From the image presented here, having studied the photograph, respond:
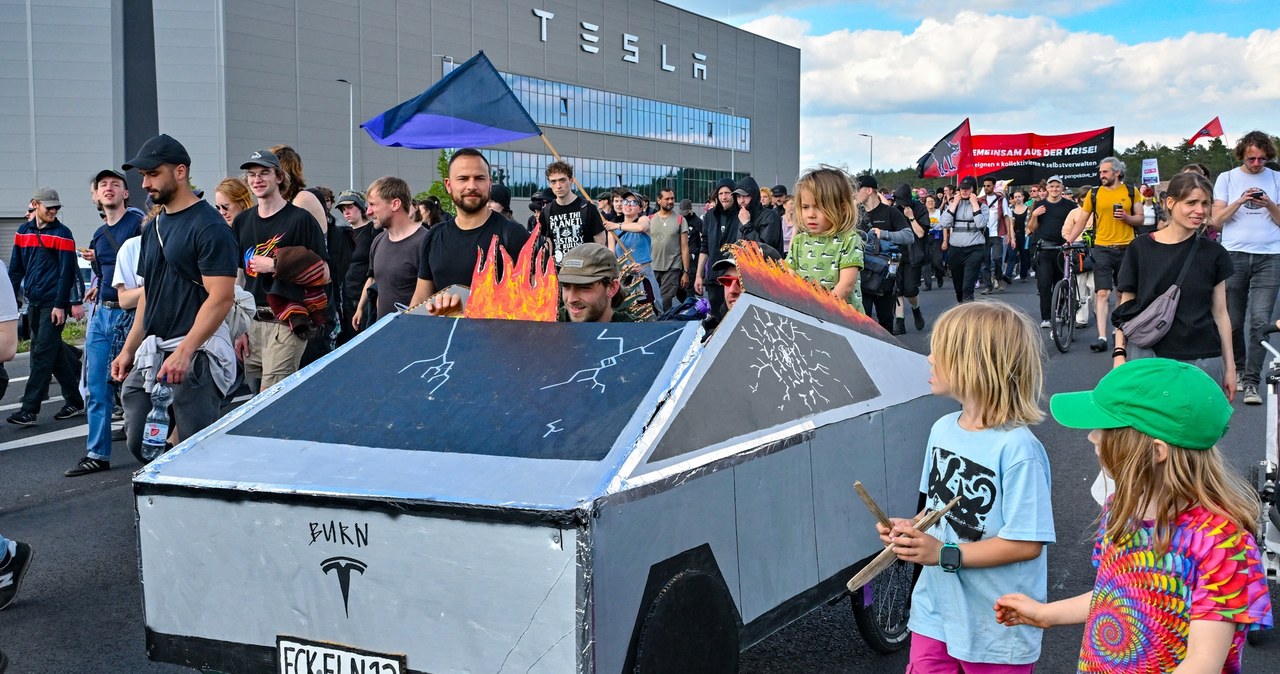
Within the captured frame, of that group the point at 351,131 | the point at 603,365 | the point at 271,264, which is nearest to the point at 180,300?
the point at 271,264

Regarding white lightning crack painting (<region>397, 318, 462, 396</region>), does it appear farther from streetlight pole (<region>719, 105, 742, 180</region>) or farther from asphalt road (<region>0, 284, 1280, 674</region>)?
streetlight pole (<region>719, 105, 742, 180</region>)

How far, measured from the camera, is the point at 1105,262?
11242 millimetres

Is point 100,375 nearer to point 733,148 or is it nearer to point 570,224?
point 570,224

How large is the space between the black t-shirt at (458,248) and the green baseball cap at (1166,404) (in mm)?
3867

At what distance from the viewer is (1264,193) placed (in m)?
8.42

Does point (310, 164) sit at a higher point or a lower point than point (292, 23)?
lower

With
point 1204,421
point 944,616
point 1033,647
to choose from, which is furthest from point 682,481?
point 1204,421

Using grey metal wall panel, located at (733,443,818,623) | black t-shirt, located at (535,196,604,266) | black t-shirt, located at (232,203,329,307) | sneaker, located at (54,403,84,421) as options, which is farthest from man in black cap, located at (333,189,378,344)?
grey metal wall panel, located at (733,443,818,623)

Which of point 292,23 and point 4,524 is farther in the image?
point 292,23

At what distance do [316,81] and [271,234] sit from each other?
55.5m

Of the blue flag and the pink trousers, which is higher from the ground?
the blue flag

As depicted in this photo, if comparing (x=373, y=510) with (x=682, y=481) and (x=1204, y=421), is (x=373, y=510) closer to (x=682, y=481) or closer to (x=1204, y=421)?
(x=682, y=481)

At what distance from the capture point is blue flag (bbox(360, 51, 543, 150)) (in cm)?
743

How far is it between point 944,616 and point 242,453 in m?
1.93
